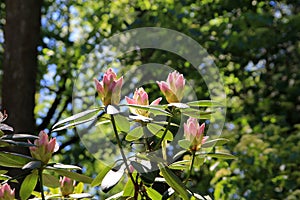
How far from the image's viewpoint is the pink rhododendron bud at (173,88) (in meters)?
1.06

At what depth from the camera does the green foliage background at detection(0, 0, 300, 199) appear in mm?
3576

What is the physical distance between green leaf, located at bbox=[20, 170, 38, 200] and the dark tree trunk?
218cm

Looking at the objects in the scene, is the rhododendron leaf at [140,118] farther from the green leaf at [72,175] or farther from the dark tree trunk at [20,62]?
the dark tree trunk at [20,62]

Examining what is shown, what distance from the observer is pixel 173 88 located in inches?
42.2

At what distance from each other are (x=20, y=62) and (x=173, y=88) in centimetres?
247

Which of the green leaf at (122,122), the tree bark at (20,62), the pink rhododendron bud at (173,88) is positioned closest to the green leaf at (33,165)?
the green leaf at (122,122)

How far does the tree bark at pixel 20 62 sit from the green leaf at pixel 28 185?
2174mm

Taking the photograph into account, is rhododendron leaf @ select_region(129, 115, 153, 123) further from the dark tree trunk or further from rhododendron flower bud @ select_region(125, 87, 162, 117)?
the dark tree trunk

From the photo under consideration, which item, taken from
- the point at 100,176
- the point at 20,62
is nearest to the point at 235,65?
the point at 20,62

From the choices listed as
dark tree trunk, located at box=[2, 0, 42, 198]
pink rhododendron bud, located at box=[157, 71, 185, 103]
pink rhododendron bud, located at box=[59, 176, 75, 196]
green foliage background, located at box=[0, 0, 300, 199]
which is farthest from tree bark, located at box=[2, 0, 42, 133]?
pink rhododendron bud, located at box=[157, 71, 185, 103]

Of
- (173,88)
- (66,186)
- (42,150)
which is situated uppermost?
(173,88)

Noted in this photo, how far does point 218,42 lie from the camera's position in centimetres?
464

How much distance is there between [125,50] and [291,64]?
173 centimetres

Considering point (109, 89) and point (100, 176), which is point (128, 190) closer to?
point (100, 176)
